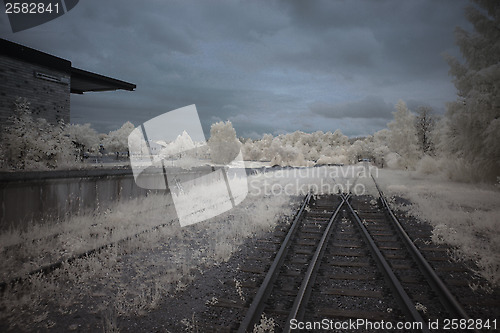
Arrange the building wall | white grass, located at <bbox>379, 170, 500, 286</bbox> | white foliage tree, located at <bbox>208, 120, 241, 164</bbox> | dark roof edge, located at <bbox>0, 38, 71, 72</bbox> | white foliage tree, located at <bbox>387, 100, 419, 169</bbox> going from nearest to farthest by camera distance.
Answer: white grass, located at <bbox>379, 170, 500, 286</bbox>, dark roof edge, located at <bbox>0, 38, 71, 72</bbox>, the building wall, white foliage tree, located at <bbox>387, 100, 419, 169</bbox>, white foliage tree, located at <bbox>208, 120, 241, 164</bbox>

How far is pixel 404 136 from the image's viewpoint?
3884cm

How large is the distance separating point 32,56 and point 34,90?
4.96ft

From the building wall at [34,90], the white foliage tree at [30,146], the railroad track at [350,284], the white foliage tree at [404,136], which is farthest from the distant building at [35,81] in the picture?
the white foliage tree at [404,136]

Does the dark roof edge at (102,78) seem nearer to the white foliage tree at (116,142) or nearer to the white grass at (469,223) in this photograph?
the white grass at (469,223)

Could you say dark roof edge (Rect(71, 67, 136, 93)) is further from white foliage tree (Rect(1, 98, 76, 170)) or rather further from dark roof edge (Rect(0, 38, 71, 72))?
white foliage tree (Rect(1, 98, 76, 170))

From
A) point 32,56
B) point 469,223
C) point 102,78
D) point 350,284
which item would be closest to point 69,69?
point 32,56

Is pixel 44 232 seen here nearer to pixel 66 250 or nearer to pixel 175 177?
pixel 66 250

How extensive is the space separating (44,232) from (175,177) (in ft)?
24.8

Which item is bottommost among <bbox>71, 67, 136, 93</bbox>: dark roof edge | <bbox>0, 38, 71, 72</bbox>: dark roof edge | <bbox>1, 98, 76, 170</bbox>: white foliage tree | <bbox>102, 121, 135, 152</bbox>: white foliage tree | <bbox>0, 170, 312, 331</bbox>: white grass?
<bbox>0, 170, 312, 331</bbox>: white grass

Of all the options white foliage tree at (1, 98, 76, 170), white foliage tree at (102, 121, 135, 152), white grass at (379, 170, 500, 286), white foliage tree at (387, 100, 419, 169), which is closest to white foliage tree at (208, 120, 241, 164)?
white foliage tree at (102, 121, 135, 152)

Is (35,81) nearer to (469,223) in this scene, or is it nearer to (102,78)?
(102,78)

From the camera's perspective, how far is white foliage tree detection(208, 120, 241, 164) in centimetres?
6626

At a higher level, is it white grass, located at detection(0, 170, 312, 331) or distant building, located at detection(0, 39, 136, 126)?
distant building, located at detection(0, 39, 136, 126)

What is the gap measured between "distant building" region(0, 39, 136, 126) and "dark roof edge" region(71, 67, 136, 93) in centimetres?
5
